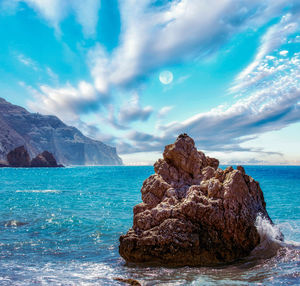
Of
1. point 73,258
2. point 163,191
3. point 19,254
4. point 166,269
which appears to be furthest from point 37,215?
point 166,269

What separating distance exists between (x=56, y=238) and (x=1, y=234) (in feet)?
11.4

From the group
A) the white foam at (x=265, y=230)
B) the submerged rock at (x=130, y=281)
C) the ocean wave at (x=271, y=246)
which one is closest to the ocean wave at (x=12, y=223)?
the submerged rock at (x=130, y=281)

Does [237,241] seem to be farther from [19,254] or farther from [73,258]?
[19,254]

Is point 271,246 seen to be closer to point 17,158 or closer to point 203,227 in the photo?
point 203,227

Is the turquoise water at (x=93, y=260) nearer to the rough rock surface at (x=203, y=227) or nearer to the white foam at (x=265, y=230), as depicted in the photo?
the white foam at (x=265, y=230)

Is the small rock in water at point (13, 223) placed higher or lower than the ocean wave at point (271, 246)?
lower

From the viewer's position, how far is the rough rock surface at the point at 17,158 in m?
193

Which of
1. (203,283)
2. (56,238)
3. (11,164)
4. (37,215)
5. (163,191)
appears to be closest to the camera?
(203,283)

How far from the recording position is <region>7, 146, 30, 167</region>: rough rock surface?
19262cm

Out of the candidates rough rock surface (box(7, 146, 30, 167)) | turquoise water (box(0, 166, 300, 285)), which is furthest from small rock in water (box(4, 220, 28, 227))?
rough rock surface (box(7, 146, 30, 167))

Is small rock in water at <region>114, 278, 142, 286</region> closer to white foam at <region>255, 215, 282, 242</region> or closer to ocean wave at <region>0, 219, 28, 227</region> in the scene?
white foam at <region>255, 215, 282, 242</region>

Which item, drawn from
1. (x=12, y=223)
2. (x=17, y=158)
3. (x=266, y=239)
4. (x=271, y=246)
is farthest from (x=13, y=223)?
(x=17, y=158)

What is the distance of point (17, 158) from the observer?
194 meters

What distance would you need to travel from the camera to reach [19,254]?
11.9 metres
